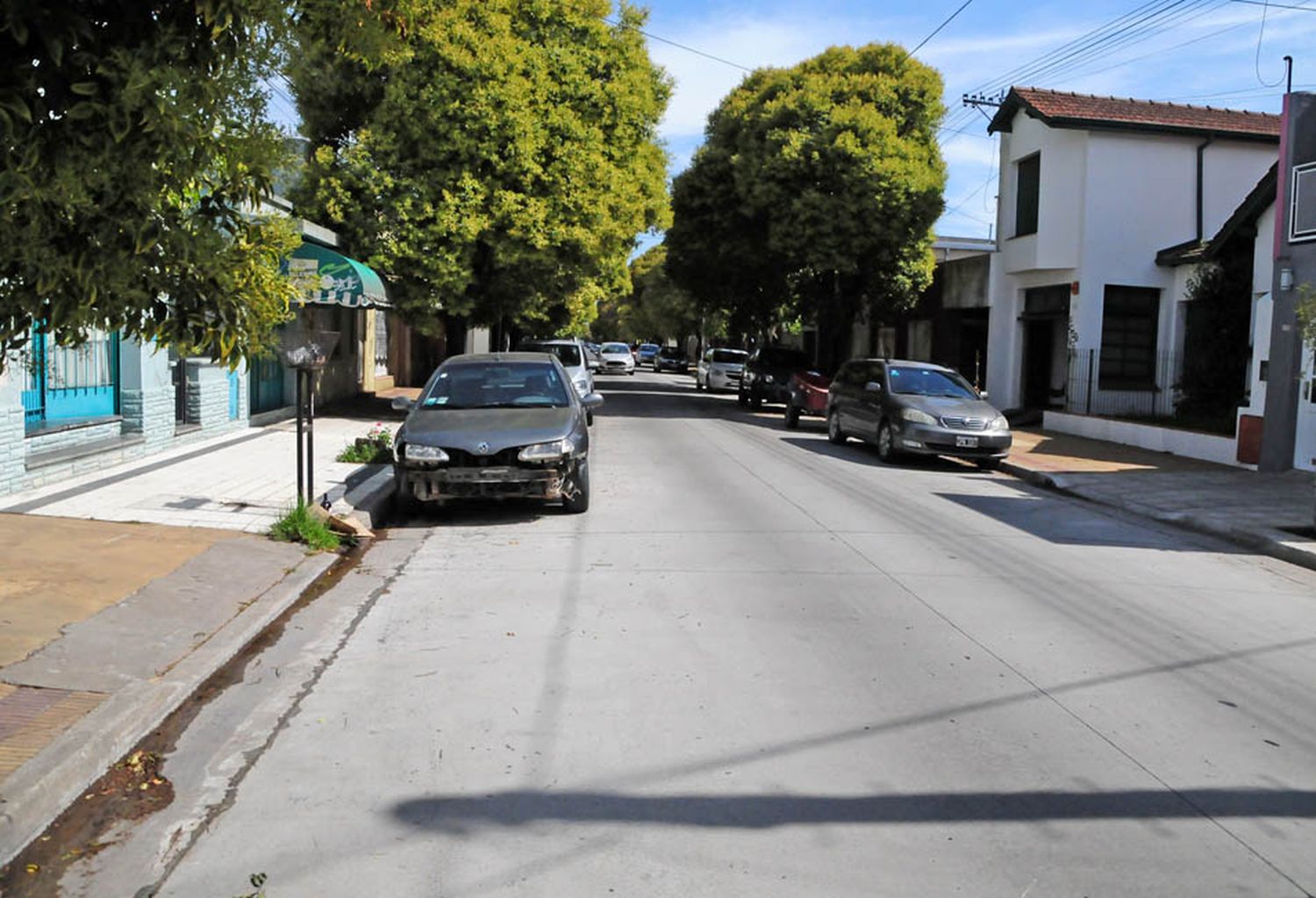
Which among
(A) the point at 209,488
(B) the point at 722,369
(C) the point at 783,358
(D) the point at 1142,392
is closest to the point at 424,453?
(A) the point at 209,488

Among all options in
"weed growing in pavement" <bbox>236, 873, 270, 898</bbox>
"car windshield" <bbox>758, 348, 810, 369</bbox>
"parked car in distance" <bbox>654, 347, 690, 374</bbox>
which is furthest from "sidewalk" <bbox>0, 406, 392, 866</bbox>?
"parked car in distance" <bbox>654, 347, 690, 374</bbox>

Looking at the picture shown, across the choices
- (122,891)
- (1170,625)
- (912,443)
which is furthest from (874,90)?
(122,891)

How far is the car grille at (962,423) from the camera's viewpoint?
1644cm

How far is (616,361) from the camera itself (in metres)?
54.3

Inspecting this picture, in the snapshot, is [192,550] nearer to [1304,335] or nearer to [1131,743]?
Result: [1131,743]

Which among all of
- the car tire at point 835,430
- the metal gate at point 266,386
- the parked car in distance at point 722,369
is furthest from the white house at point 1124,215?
the metal gate at point 266,386

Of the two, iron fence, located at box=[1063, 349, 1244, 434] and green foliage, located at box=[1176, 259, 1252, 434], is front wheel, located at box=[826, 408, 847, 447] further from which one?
green foliage, located at box=[1176, 259, 1252, 434]

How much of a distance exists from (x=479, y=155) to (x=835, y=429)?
823 cm

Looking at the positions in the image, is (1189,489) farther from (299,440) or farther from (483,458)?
(299,440)

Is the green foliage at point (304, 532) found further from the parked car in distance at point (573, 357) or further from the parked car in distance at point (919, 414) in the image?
the parked car in distance at point (573, 357)

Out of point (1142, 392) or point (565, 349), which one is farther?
point (565, 349)

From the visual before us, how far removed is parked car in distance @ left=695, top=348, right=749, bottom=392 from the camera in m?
37.8

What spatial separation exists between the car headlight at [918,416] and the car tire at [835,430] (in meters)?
3.24

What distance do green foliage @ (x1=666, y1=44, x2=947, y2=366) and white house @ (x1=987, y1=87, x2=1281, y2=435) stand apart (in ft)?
10.1
